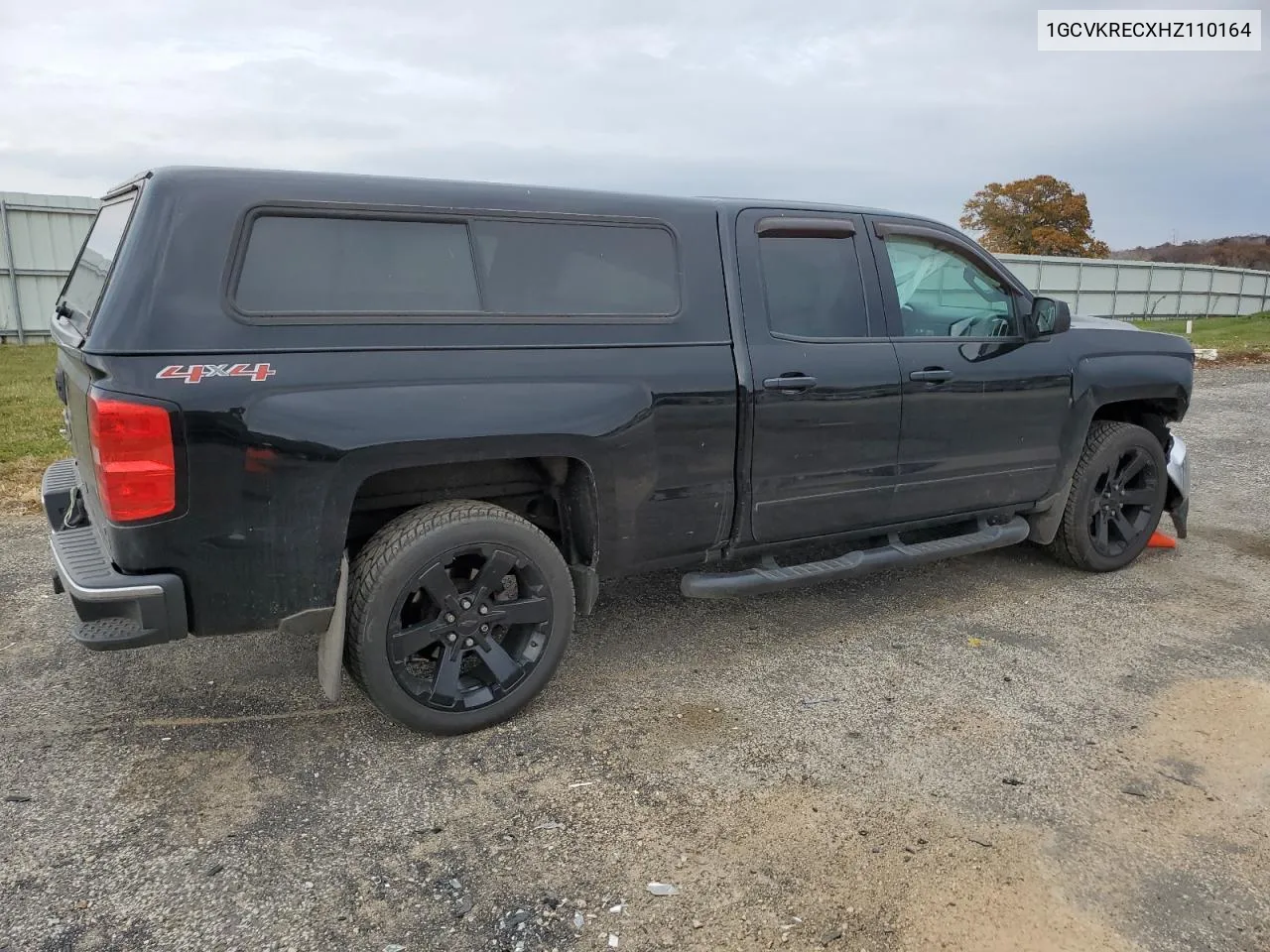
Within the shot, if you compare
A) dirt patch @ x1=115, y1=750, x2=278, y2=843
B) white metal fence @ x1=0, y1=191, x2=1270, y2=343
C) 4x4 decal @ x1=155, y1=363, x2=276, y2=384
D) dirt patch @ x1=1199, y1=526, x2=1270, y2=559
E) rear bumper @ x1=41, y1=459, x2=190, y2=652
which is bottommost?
dirt patch @ x1=115, y1=750, x2=278, y2=843

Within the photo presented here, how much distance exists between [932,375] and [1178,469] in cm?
214

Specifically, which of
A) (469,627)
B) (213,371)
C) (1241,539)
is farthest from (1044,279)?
(213,371)

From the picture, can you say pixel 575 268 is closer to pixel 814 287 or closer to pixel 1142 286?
pixel 814 287

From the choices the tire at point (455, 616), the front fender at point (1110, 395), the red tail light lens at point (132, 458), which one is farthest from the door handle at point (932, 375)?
the red tail light lens at point (132, 458)

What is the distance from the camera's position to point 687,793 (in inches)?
117

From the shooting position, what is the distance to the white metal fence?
17016mm

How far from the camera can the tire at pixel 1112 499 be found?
491 centimetres

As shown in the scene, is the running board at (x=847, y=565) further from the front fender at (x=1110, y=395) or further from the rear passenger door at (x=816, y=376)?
the front fender at (x=1110, y=395)

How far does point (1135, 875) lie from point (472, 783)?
78.7 inches

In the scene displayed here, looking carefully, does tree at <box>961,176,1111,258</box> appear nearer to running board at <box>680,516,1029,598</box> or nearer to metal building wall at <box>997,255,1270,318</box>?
metal building wall at <box>997,255,1270,318</box>

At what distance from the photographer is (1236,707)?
361 cm

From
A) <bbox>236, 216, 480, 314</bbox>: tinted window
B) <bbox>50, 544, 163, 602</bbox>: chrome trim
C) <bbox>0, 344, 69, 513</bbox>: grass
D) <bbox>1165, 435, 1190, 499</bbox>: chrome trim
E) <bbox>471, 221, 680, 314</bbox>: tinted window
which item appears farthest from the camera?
<bbox>0, 344, 69, 513</bbox>: grass

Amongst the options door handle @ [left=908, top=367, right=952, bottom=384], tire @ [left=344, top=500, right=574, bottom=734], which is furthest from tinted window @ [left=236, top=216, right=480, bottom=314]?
door handle @ [left=908, top=367, right=952, bottom=384]

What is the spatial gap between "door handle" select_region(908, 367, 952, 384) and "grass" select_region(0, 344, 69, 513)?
557cm
